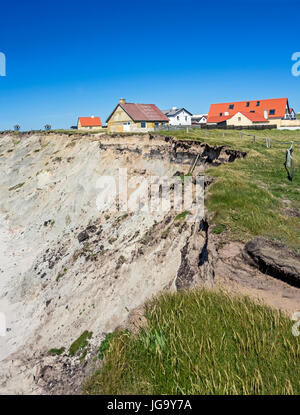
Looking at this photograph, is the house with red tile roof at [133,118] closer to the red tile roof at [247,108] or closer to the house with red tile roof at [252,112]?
the house with red tile roof at [252,112]

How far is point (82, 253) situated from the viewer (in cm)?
2656

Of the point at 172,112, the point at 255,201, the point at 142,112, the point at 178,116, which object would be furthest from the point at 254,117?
the point at 255,201

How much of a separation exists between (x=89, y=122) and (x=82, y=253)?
71074mm

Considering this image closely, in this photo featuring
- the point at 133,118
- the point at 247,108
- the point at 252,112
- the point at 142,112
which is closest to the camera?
the point at 133,118

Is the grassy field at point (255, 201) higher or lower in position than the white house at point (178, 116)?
lower

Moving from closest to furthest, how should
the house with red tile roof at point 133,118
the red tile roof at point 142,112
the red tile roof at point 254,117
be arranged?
1. the house with red tile roof at point 133,118
2. the red tile roof at point 142,112
3. the red tile roof at point 254,117

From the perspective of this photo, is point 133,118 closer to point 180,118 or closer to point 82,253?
point 180,118

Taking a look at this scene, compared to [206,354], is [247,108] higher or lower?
higher

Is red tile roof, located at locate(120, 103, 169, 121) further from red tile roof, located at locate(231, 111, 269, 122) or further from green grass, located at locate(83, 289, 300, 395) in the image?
green grass, located at locate(83, 289, 300, 395)

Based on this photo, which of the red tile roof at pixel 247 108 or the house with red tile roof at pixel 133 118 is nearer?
the house with red tile roof at pixel 133 118

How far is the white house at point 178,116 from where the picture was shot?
2643 inches

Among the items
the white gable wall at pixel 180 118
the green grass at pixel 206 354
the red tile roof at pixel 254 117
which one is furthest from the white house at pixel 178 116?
the green grass at pixel 206 354

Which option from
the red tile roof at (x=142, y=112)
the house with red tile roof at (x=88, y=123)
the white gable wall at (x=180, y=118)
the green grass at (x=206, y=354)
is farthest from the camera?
the house with red tile roof at (x=88, y=123)

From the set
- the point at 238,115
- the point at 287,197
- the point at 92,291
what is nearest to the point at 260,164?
the point at 287,197
